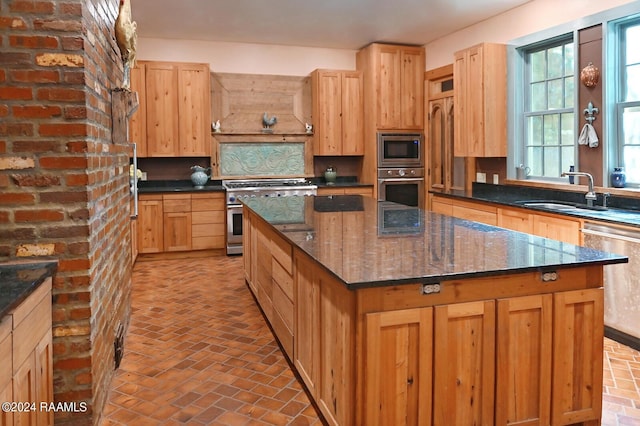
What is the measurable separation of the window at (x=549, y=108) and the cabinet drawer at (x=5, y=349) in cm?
464

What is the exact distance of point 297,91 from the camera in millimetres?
7340

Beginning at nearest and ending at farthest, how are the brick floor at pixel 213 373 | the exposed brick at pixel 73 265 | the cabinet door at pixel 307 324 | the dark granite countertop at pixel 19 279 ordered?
1. the dark granite countertop at pixel 19 279
2. the exposed brick at pixel 73 265
3. the cabinet door at pixel 307 324
4. the brick floor at pixel 213 373

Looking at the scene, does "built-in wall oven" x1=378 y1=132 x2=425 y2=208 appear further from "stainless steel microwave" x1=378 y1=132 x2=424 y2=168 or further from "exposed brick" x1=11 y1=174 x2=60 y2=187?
"exposed brick" x1=11 y1=174 x2=60 y2=187

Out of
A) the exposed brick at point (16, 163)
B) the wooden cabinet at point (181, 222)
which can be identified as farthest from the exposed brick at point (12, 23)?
the wooden cabinet at point (181, 222)

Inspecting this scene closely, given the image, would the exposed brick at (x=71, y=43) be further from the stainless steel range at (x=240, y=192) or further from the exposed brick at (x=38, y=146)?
the stainless steel range at (x=240, y=192)

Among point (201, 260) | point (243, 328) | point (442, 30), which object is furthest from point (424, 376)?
point (442, 30)

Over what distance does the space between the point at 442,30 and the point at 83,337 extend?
5797 millimetres

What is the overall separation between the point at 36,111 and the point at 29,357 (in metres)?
0.97

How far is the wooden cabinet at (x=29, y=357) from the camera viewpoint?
1.53m

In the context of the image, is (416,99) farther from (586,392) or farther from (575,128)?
(586,392)

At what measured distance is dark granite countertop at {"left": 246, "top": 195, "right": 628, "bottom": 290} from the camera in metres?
1.94

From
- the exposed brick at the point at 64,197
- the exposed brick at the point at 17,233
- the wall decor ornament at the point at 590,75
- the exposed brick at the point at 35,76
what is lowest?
the exposed brick at the point at 17,233

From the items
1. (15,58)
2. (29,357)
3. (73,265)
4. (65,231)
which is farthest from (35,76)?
(29,357)

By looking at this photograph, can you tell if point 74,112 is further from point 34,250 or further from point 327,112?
point 327,112
